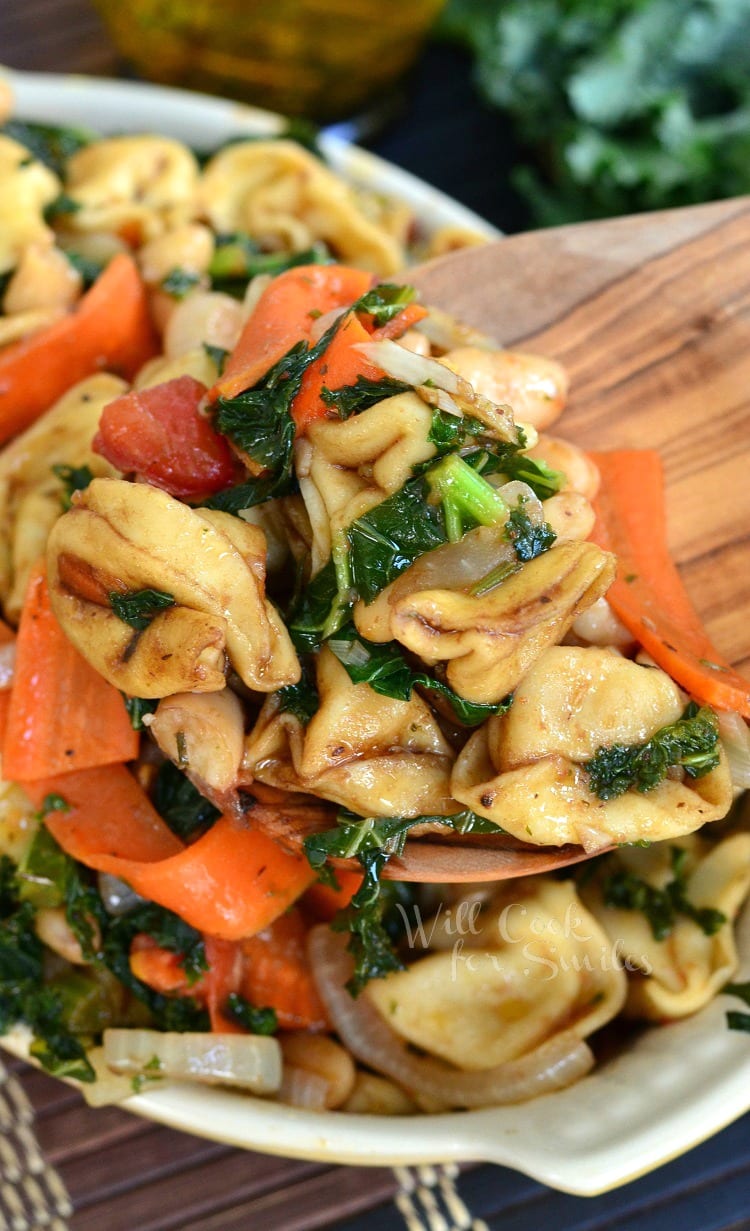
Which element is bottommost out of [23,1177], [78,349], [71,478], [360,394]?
[23,1177]

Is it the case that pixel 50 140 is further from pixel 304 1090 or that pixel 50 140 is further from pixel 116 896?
pixel 304 1090

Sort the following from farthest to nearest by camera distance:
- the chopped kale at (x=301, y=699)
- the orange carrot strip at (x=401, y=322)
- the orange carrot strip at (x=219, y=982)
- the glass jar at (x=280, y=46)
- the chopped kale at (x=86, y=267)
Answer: the glass jar at (x=280, y=46)
the chopped kale at (x=86, y=267)
the orange carrot strip at (x=219, y=982)
the orange carrot strip at (x=401, y=322)
the chopped kale at (x=301, y=699)

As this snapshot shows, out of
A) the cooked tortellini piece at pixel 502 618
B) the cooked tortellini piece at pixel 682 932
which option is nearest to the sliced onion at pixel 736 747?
the cooked tortellini piece at pixel 502 618

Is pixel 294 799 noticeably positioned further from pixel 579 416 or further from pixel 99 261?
→ pixel 99 261

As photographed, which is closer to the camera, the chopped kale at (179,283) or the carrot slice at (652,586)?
the carrot slice at (652,586)

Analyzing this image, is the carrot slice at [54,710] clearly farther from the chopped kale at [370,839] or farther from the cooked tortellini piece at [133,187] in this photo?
the cooked tortellini piece at [133,187]

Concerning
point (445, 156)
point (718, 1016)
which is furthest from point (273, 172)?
point (718, 1016)

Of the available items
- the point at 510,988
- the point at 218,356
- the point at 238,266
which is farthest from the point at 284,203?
the point at 510,988

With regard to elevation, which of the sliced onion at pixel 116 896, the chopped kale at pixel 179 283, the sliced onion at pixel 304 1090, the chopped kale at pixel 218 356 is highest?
the chopped kale at pixel 218 356
